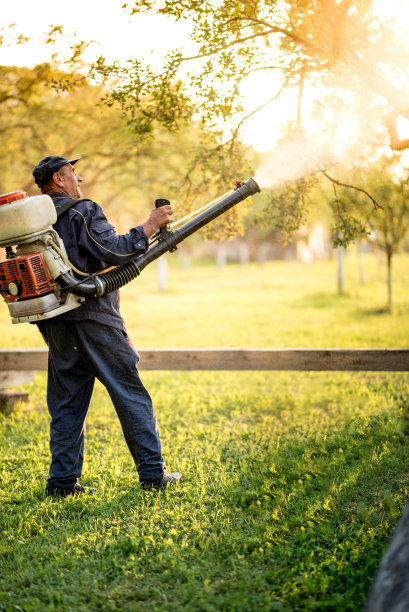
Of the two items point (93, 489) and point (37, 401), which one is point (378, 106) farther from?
point (37, 401)

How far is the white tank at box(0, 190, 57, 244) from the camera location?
3.49 m

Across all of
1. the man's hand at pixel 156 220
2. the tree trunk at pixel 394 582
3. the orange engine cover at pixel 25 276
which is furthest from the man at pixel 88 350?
the tree trunk at pixel 394 582

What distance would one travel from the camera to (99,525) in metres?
3.66

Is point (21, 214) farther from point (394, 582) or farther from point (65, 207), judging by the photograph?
point (394, 582)

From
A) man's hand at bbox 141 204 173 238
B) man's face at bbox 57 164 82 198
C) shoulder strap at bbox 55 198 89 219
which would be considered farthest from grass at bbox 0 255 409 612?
man's face at bbox 57 164 82 198

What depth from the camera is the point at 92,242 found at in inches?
150

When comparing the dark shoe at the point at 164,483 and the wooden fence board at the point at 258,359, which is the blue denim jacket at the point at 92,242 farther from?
the wooden fence board at the point at 258,359

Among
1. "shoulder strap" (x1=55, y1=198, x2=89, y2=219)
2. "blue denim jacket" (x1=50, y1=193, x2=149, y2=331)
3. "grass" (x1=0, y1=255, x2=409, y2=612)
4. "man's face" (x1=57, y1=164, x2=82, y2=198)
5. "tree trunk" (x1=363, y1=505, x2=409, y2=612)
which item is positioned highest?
"man's face" (x1=57, y1=164, x2=82, y2=198)

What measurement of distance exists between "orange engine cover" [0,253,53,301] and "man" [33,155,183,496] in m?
0.25

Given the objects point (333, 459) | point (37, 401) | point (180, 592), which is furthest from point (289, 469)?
point (37, 401)

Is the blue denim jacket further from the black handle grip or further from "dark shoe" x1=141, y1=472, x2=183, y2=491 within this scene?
"dark shoe" x1=141, y1=472, x2=183, y2=491

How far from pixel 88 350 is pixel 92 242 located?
705 millimetres

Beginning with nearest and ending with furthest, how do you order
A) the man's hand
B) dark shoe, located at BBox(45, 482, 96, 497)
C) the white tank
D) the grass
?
the grass → the white tank → the man's hand → dark shoe, located at BBox(45, 482, 96, 497)

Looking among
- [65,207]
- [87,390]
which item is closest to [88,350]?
[87,390]
